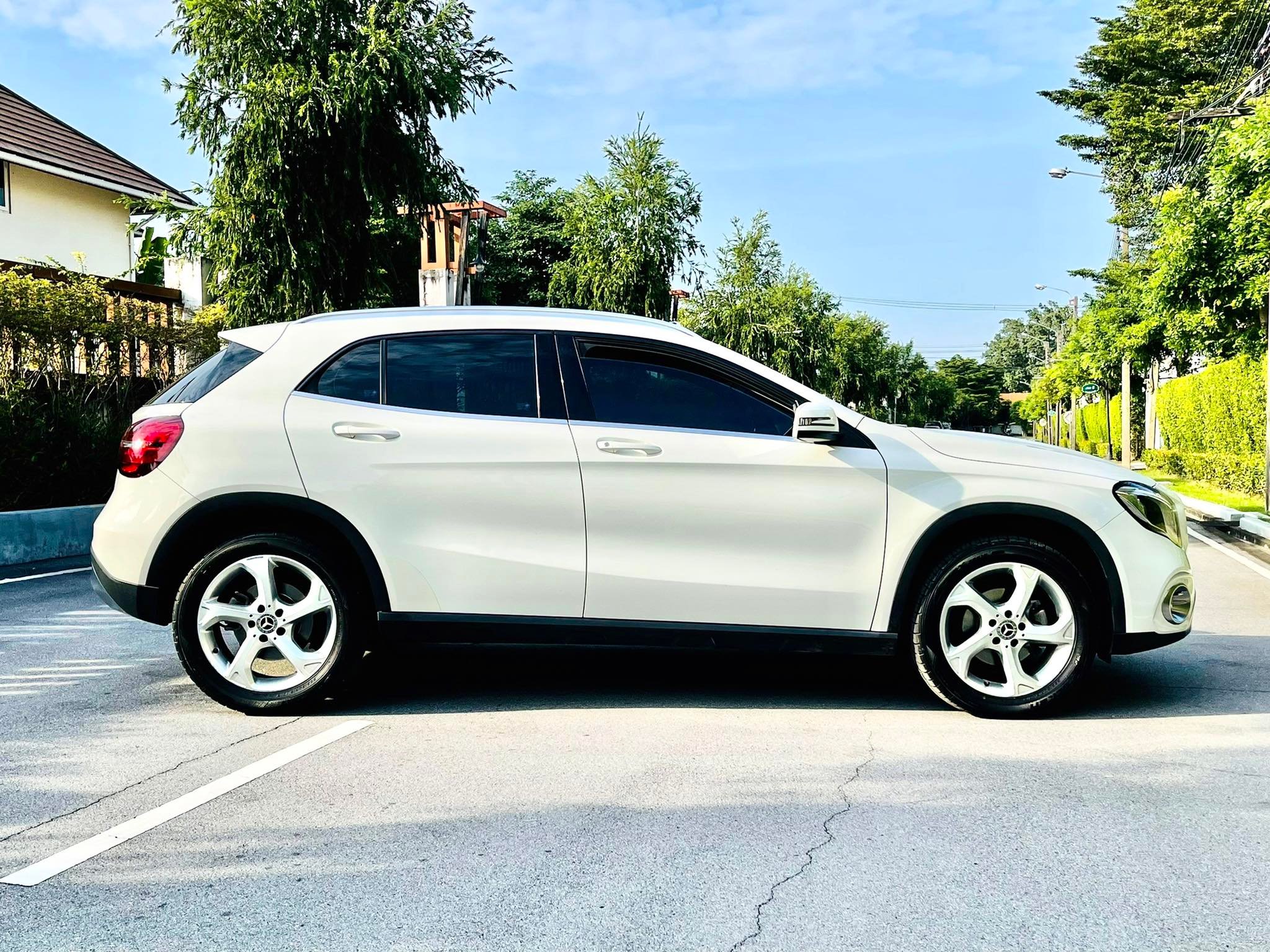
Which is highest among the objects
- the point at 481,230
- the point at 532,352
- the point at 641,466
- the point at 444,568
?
the point at 481,230

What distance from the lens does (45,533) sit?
10883mm

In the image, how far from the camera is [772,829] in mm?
3836

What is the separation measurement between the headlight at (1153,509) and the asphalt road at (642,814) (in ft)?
2.84

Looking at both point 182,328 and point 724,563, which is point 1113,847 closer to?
point 724,563

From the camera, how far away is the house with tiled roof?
24.4m

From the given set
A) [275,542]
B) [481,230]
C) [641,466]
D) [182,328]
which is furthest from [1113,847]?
[481,230]

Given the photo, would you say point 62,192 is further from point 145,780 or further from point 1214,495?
point 145,780

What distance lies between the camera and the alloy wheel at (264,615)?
5.17 m

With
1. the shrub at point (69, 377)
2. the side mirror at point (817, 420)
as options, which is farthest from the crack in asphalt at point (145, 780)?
the shrub at point (69, 377)

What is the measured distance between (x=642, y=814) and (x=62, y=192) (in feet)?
87.0

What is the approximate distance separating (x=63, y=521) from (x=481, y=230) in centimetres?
2139

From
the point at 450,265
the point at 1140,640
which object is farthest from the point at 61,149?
the point at 1140,640

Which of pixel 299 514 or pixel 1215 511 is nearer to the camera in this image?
pixel 299 514

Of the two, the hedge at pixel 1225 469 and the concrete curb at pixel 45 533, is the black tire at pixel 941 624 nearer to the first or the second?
the concrete curb at pixel 45 533
